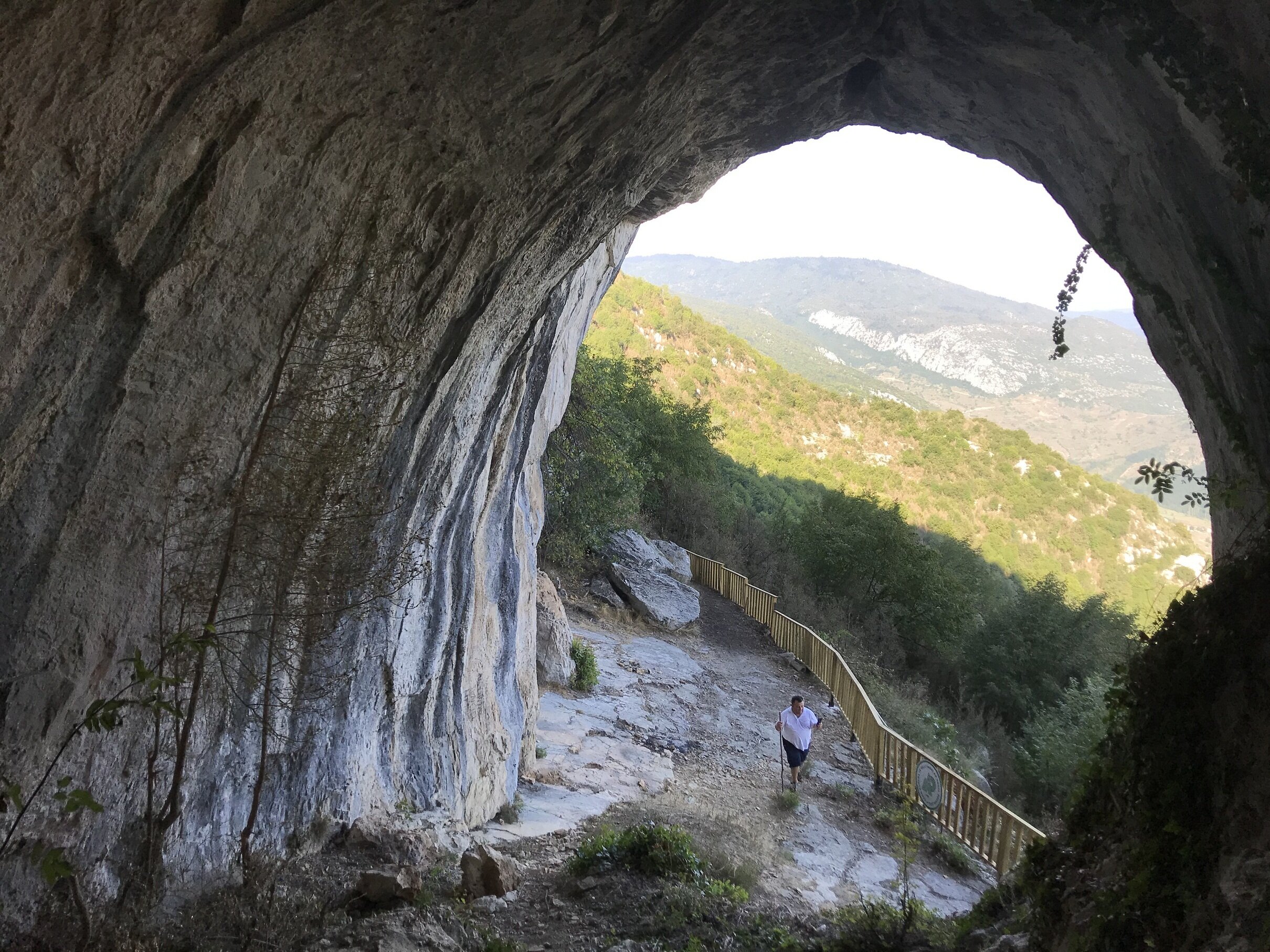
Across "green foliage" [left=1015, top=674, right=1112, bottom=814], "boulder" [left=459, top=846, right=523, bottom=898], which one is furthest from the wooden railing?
"boulder" [left=459, top=846, right=523, bottom=898]

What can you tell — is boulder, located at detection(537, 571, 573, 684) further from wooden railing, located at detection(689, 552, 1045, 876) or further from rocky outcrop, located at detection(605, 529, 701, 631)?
rocky outcrop, located at detection(605, 529, 701, 631)

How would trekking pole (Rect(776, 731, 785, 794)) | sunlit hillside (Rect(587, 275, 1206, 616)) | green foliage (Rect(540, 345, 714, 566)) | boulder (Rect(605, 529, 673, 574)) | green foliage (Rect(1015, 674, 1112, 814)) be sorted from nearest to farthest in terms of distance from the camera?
trekking pole (Rect(776, 731, 785, 794)), green foliage (Rect(1015, 674, 1112, 814)), green foliage (Rect(540, 345, 714, 566)), boulder (Rect(605, 529, 673, 574)), sunlit hillside (Rect(587, 275, 1206, 616))

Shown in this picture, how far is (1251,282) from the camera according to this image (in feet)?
13.6

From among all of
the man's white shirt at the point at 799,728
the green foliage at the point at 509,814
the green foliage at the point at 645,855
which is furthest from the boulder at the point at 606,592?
the green foliage at the point at 645,855

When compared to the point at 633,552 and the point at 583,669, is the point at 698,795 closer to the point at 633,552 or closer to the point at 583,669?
the point at 583,669

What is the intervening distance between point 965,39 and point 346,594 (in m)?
5.65

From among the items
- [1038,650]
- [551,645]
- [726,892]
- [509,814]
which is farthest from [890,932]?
[1038,650]

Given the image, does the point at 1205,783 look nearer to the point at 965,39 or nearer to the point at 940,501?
the point at 965,39

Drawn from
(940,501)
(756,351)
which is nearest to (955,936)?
(940,501)

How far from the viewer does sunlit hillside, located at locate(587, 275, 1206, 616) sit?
237 feet

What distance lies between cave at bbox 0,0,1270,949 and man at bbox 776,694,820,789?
629 centimetres

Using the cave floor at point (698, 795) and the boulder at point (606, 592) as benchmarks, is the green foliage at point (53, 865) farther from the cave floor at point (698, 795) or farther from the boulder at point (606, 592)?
the boulder at point (606, 592)

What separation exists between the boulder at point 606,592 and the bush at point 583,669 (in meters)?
4.44

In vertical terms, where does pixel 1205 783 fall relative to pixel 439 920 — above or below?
above
